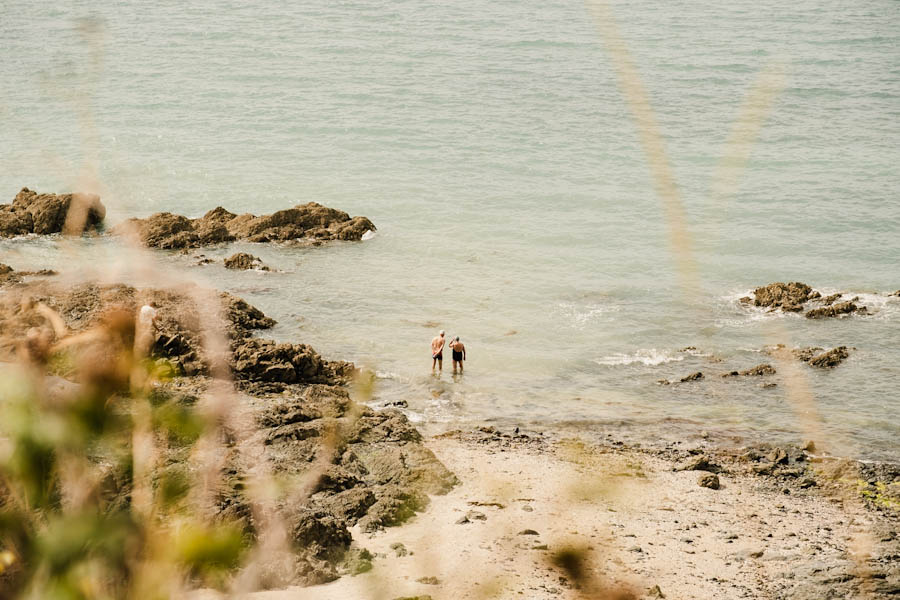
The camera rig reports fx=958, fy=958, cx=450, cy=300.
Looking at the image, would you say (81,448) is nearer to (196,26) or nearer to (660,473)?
(660,473)

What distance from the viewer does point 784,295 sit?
74.7 feet

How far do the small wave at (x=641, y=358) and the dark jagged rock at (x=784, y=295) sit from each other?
404cm

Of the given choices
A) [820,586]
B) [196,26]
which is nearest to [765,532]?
[820,586]

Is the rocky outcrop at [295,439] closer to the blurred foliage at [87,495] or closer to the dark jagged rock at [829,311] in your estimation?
the blurred foliage at [87,495]

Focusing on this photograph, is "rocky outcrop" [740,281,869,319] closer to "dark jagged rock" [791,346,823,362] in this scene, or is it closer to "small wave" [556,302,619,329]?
"dark jagged rock" [791,346,823,362]

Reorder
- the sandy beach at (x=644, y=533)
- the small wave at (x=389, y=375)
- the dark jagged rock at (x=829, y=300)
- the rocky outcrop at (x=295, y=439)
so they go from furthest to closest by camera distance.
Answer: the dark jagged rock at (x=829, y=300)
the small wave at (x=389, y=375)
the sandy beach at (x=644, y=533)
the rocky outcrop at (x=295, y=439)

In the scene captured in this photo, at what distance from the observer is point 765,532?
40.6ft

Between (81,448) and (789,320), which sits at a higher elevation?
(81,448)

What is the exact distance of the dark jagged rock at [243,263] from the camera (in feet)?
80.5

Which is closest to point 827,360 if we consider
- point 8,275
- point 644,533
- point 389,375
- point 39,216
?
point 389,375

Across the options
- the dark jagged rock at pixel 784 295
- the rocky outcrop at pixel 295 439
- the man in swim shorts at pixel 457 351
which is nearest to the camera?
the rocky outcrop at pixel 295 439

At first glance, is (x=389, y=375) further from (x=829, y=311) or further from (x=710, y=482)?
(x=829, y=311)

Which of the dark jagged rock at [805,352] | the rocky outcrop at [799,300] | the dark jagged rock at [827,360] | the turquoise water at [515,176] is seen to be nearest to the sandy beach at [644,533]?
the turquoise water at [515,176]

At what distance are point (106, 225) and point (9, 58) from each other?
26.6 meters
